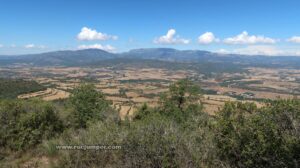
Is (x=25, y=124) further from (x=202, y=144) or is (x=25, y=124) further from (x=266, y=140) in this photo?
(x=266, y=140)

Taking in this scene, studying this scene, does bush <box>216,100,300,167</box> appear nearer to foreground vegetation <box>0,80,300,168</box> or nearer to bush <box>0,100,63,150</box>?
foreground vegetation <box>0,80,300,168</box>

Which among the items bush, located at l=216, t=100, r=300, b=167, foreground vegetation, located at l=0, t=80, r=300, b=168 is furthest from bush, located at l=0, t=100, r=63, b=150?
bush, located at l=216, t=100, r=300, b=167

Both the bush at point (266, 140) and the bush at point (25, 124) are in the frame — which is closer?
the bush at point (266, 140)

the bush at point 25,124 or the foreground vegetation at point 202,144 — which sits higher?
the foreground vegetation at point 202,144

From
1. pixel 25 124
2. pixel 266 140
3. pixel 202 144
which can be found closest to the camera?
pixel 266 140

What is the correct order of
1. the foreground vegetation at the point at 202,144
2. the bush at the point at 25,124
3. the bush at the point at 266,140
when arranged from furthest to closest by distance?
1. the bush at the point at 25,124
2. the bush at the point at 266,140
3. the foreground vegetation at the point at 202,144

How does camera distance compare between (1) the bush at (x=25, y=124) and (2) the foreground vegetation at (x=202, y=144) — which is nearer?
(2) the foreground vegetation at (x=202, y=144)

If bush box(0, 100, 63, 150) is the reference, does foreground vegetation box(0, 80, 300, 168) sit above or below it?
above

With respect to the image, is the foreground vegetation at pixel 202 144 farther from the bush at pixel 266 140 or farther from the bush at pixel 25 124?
the bush at pixel 25 124

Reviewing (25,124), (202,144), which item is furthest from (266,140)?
(25,124)

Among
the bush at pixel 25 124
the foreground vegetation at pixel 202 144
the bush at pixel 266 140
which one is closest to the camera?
the foreground vegetation at pixel 202 144

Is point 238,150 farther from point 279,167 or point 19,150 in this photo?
point 19,150

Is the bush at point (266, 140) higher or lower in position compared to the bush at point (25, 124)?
higher

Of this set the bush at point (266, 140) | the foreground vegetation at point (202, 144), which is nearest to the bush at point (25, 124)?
the foreground vegetation at point (202, 144)
